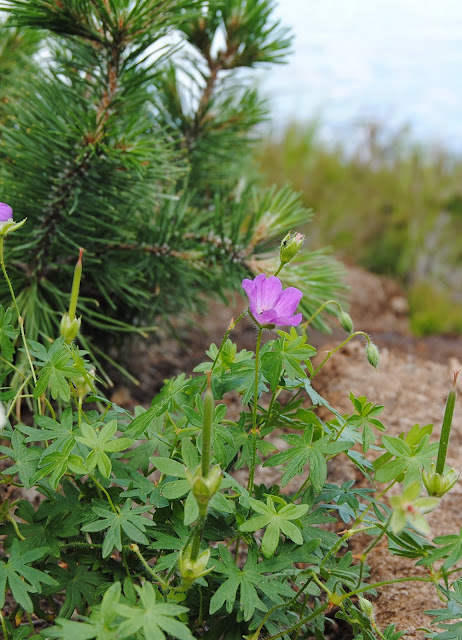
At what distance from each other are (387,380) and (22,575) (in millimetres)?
1233

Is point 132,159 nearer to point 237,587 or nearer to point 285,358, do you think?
point 285,358

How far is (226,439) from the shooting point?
81 centimetres

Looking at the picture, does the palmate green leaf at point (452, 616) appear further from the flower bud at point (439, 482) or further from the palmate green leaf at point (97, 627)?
the palmate green leaf at point (97, 627)

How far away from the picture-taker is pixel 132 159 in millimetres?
1213

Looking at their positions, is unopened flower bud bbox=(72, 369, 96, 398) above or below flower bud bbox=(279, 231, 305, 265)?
below

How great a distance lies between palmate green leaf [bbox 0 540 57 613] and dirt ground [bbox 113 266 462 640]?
55 centimetres

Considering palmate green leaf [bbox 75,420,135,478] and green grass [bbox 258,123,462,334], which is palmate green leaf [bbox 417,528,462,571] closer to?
palmate green leaf [bbox 75,420,135,478]

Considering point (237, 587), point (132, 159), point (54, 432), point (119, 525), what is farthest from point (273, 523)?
point (132, 159)

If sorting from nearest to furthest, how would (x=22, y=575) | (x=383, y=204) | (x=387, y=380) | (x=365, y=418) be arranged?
1. (x=22, y=575)
2. (x=365, y=418)
3. (x=387, y=380)
4. (x=383, y=204)

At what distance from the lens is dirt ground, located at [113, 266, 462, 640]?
1.07 meters

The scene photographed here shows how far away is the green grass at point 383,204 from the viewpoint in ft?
12.8

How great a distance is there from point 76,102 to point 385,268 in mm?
2913

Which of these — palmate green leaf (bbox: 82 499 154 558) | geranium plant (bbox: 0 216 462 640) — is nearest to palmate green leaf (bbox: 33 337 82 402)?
geranium plant (bbox: 0 216 462 640)

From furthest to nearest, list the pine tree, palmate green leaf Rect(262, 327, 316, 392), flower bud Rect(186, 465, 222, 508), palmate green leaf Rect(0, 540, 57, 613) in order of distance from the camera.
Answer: the pine tree < palmate green leaf Rect(262, 327, 316, 392) < palmate green leaf Rect(0, 540, 57, 613) < flower bud Rect(186, 465, 222, 508)
